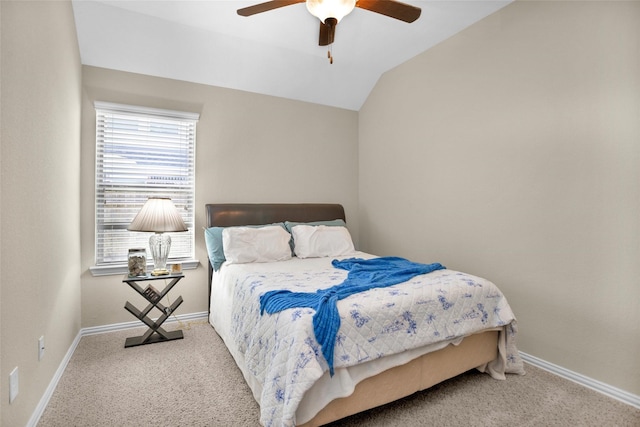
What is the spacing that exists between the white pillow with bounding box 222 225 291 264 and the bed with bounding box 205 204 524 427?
0.60ft

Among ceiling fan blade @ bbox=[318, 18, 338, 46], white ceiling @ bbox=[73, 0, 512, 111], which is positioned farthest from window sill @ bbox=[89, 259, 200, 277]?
ceiling fan blade @ bbox=[318, 18, 338, 46]

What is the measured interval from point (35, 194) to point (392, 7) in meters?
2.29

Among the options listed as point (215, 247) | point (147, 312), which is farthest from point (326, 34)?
point (147, 312)

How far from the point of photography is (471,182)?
3018 mm

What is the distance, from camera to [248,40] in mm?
3262

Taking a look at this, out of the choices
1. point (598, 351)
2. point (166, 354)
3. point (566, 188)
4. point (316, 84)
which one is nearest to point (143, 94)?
point (316, 84)

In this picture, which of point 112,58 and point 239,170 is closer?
point 112,58

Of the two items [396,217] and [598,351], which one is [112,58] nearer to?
[396,217]

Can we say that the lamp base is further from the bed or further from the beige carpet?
the beige carpet

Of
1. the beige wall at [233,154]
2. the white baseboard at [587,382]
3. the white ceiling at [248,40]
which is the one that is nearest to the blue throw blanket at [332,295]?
the white baseboard at [587,382]

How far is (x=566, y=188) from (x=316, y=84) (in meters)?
2.80

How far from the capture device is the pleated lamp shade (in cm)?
279

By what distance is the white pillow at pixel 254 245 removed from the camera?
Result: 120 inches

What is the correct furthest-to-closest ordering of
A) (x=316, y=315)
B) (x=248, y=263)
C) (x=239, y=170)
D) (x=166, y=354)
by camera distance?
(x=239, y=170) → (x=248, y=263) → (x=166, y=354) → (x=316, y=315)
